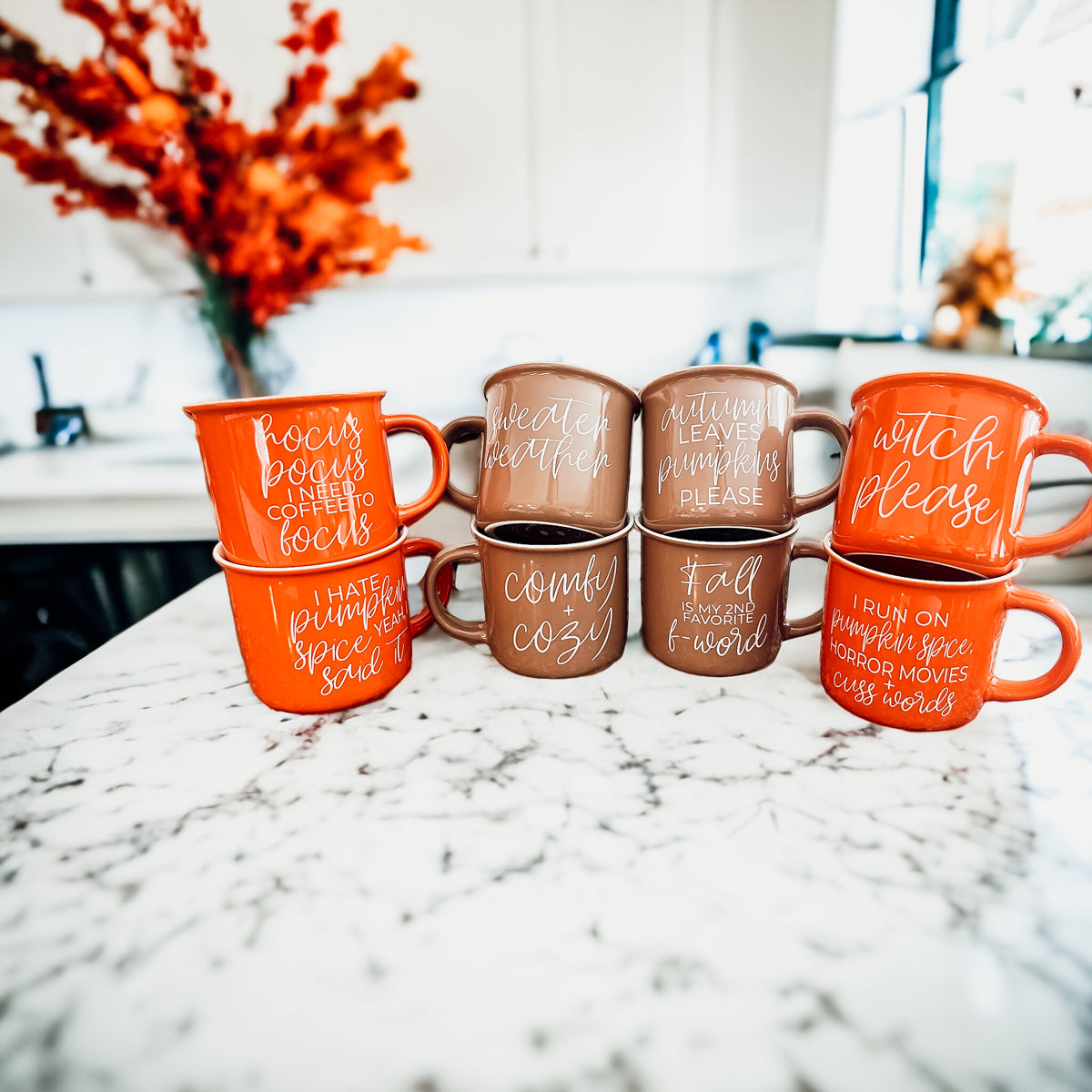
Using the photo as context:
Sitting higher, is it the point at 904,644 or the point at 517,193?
the point at 517,193

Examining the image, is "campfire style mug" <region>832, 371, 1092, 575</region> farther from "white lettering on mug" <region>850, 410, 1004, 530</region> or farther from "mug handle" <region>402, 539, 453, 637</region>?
"mug handle" <region>402, 539, 453, 637</region>

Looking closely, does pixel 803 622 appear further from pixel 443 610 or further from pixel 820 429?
pixel 443 610

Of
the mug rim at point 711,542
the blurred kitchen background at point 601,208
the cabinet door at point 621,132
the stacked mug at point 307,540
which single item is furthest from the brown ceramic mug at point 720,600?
the cabinet door at point 621,132

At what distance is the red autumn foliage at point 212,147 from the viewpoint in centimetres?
177

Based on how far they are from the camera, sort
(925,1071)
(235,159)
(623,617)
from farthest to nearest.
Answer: (235,159), (623,617), (925,1071)

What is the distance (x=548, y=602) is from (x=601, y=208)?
1.78 meters

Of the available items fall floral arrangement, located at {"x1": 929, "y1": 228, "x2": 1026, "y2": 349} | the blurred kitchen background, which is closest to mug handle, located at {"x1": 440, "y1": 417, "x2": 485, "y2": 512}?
the blurred kitchen background

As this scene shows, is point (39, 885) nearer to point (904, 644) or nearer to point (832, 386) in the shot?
point (904, 644)

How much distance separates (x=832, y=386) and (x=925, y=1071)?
5.53 ft

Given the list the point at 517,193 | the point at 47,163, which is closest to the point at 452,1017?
the point at 517,193

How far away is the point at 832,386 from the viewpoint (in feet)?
5.57

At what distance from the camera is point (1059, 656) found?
453 mm

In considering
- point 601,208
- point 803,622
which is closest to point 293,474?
point 803,622

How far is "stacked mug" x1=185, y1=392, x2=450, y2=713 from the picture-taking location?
469 millimetres
